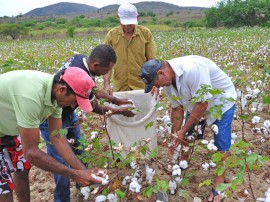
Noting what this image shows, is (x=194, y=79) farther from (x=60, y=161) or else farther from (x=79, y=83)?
(x=60, y=161)

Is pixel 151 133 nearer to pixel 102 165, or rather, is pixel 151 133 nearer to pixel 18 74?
pixel 102 165

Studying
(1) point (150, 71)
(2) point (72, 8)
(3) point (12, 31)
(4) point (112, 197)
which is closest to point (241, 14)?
(3) point (12, 31)

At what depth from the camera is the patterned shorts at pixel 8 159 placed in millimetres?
2244

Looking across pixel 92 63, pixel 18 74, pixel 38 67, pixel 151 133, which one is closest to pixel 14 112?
pixel 18 74

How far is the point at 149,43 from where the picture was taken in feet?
11.7

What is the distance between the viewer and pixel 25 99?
1873 mm

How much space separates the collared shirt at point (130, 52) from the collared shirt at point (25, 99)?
1554 mm

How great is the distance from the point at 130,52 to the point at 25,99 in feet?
5.88

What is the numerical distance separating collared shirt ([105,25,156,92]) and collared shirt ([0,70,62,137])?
1.55m

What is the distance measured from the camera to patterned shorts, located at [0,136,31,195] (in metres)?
2.24

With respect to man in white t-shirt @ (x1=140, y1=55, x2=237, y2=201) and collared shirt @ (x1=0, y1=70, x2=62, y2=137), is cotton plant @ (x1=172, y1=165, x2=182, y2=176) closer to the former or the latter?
man in white t-shirt @ (x1=140, y1=55, x2=237, y2=201)

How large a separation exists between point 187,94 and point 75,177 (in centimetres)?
107

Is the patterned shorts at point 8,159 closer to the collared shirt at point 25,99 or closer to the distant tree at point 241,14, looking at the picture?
the collared shirt at point 25,99

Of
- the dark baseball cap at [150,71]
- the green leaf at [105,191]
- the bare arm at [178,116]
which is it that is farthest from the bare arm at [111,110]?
the green leaf at [105,191]
